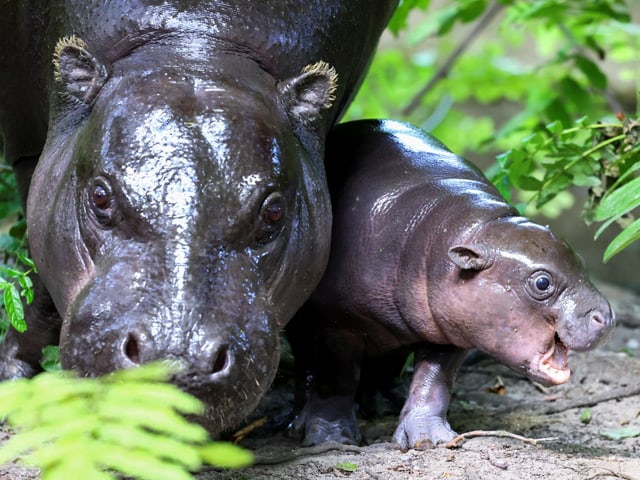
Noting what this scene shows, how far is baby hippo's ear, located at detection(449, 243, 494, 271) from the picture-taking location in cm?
378

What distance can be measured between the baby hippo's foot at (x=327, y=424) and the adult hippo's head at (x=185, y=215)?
2.27 ft

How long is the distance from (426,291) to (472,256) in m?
0.28

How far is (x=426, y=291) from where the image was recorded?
399 centimetres

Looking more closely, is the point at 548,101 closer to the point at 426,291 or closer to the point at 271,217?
the point at 426,291

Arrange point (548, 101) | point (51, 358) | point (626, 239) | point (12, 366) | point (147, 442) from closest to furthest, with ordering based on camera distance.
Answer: point (147, 442)
point (626, 239)
point (51, 358)
point (12, 366)
point (548, 101)

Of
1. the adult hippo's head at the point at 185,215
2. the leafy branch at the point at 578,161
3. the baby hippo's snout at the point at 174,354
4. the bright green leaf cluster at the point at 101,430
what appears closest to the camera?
the bright green leaf cluster at the point at 101,430

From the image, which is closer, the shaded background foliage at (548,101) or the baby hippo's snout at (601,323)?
the baby hippo's snout at (601,323)

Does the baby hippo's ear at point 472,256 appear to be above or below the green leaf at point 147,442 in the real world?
below

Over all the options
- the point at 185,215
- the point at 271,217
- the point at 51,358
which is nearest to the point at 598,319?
the point at 271,217

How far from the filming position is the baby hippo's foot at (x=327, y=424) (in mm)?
4051

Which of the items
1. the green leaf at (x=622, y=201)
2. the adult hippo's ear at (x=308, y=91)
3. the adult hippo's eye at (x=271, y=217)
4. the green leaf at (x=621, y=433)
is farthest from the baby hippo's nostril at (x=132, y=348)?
the green leaf at (x=621, y=433)

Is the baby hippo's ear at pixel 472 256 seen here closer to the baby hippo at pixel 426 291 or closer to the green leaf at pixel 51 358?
the baby hippo at pixel 426 291

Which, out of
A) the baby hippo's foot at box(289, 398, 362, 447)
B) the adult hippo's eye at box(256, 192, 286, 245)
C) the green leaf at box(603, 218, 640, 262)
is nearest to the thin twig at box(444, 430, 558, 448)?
the baby hippo's foot at box(289, 398, 362, 447)

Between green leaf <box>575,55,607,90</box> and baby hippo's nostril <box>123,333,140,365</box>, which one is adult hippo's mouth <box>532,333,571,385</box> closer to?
baby hippo's nostril <box>123,333,140,365</box>
